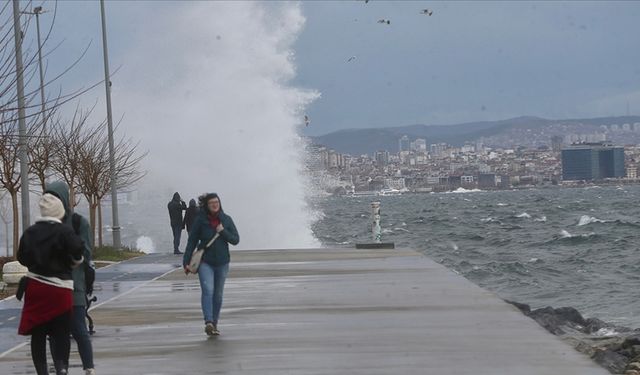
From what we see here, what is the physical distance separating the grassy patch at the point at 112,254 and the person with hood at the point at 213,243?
17.3m

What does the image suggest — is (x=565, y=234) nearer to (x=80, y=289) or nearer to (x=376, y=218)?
(x=376, y=218)

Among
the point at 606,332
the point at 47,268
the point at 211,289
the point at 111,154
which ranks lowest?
the point at 606,332

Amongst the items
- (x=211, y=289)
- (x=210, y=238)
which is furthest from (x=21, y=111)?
(x=211, y=289)

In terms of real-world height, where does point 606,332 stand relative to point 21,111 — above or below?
below

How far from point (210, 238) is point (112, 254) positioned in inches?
774

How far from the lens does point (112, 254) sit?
34.7 m

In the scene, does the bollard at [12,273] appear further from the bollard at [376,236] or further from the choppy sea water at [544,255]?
the choppy sea water at [544,255]

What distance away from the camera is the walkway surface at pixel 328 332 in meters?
12.3

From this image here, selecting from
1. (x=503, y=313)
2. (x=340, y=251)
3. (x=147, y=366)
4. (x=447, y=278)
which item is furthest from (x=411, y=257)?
(x=147, y=366)

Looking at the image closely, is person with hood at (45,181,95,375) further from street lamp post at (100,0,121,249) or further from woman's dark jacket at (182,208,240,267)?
street lamp post at (100,0,121,249)

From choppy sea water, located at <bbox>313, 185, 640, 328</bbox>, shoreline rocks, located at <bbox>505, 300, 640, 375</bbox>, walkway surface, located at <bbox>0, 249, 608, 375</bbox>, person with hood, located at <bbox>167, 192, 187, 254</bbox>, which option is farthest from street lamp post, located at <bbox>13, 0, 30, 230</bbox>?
choppy sea water, located at <bbox>313, 185, 640, 328</bbox>

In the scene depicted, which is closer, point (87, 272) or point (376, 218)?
point (87, 272)

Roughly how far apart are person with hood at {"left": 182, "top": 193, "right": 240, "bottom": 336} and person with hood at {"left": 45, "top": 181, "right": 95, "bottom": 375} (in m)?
3.26

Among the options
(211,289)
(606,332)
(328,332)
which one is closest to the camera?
(328,332)
